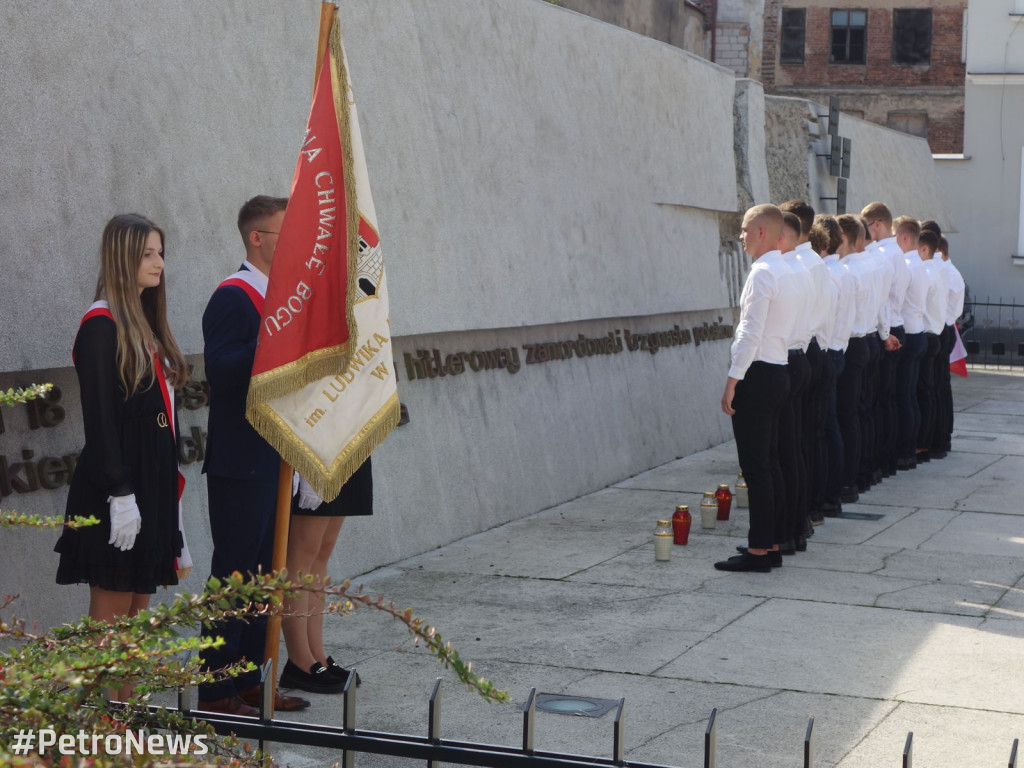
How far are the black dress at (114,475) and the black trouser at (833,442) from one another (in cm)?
543

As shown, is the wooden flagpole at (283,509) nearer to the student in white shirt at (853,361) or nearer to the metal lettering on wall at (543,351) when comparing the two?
the metal lettering on wall at (543,351)

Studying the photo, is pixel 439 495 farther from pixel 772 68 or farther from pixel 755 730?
pixel 772 68

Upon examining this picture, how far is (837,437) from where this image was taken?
31.2 feet

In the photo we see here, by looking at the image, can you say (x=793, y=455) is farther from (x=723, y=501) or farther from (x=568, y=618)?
(x=568, y=618)

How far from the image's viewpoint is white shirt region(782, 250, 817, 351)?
762 cm

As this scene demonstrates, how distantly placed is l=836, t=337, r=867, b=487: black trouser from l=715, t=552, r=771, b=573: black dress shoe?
253 centimetres

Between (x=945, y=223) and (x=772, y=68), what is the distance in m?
21.4

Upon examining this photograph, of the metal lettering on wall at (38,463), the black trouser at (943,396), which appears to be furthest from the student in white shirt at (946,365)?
the metal lettering on wall at (38,463)

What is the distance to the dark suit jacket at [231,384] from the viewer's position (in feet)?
15.8

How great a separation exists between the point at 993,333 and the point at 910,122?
2217 centimetres

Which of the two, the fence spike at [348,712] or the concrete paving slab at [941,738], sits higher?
the fence spike at [348,712]

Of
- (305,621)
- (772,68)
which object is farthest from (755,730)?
(772,68)

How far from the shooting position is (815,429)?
28.8ft

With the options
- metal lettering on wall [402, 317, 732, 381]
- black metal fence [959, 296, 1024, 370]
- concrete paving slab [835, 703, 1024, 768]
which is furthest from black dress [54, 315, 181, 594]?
black metal fence [959, 296, 1024, 370]
